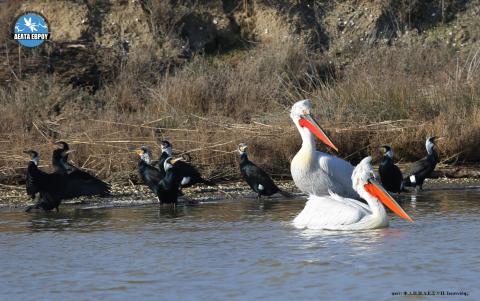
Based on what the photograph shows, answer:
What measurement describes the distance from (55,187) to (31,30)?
8.05 m

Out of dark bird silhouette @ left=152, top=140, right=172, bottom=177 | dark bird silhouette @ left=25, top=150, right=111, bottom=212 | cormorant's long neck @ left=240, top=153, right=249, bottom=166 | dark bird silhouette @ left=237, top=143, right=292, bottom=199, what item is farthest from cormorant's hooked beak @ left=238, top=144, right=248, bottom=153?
dark bird silhouette @ left=25, top=150, right=111, bottom=212

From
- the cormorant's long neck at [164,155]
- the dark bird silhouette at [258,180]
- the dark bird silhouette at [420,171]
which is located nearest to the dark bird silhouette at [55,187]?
the cormorant's long neck at [164,155]

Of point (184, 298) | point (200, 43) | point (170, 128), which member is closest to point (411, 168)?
point (170, 128)

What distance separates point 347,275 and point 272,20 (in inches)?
510

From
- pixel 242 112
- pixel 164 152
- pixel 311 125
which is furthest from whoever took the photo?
pixel 242 112

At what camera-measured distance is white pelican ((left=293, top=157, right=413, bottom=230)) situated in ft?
28.2

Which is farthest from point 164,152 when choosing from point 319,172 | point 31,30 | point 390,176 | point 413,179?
point 31,30

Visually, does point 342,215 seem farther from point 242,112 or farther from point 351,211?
point 242,112

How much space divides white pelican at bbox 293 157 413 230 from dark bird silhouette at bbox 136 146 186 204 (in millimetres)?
2256

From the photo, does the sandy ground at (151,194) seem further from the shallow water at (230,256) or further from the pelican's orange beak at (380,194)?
the pelican's orange beak at (380,194)

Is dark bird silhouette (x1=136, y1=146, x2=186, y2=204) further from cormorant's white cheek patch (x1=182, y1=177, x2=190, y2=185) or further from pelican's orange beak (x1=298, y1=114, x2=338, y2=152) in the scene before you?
pelican's orange beak (x1=298, y1=114, x2=338, y2=152)

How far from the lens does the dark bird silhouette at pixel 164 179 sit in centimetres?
1077

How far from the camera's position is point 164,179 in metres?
10.8

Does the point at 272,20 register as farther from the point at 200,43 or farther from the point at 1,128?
the point at 1,128
